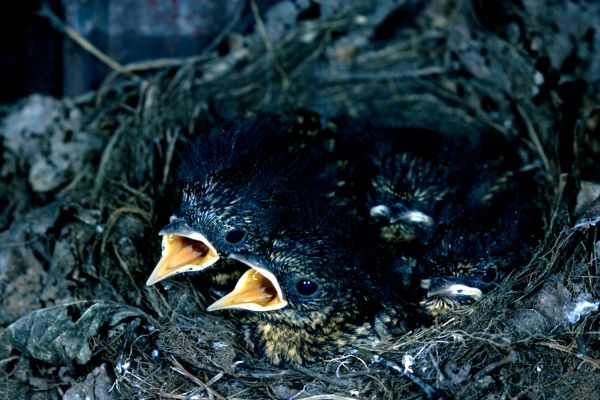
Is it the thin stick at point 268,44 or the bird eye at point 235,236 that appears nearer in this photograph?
the bird eye at point 235,236

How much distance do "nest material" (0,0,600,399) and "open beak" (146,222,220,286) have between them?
0.21 metres

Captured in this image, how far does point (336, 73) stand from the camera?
3955 millimetres

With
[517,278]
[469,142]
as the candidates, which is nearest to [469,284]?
[517,278]

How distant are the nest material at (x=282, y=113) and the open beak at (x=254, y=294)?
20 cm

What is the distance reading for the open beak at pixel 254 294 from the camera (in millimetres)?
2555

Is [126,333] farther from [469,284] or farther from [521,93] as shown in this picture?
[521,93]

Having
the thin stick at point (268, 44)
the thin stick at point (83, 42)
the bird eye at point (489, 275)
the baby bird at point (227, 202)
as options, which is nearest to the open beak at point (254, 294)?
the baby bird at point (227, 202)

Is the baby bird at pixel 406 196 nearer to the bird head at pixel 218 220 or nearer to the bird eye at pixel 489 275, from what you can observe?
the bird eye at pixel 489 275

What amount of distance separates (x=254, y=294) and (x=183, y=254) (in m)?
0.31

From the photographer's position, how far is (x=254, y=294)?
2.65 m

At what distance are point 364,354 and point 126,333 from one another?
2.87ft

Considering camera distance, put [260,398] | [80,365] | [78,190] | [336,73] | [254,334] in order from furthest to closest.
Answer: [336,73] → [78,190] → [254,334] → [80,365] → [260,398]

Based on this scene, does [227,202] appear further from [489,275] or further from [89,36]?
[89,36]

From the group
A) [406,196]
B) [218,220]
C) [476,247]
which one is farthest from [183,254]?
[476,247]
